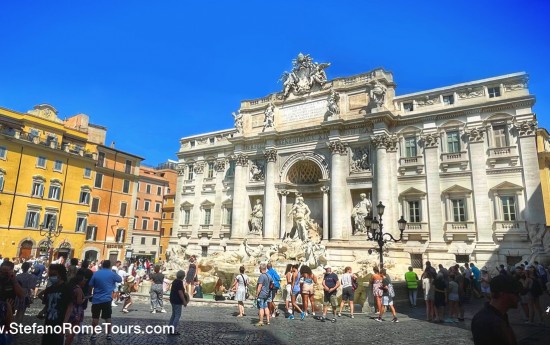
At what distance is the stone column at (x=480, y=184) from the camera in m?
20.6

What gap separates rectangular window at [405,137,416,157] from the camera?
A: 2380 cm

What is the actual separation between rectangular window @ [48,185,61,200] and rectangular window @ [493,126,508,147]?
117ft

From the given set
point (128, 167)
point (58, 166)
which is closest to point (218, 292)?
point (58, 166)

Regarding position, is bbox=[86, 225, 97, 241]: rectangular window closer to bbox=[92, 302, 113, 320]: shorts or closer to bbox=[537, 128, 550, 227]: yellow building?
bbox=[92, 302, 113, 320]: shorts

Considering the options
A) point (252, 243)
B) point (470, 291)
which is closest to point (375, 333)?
point (470, 291)

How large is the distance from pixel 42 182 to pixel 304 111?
24189mm

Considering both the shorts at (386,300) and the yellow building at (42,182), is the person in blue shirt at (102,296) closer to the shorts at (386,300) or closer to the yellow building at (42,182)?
the shorts at (386,300)

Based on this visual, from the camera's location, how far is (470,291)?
1684cm

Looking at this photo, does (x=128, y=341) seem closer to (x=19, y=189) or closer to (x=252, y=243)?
(x=252, y=243)

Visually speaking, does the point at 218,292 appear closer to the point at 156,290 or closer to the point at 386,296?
the point at 156,290

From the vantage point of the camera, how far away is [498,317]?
2.94 metres

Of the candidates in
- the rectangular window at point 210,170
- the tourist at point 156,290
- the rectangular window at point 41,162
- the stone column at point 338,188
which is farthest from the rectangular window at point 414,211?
the rectangular window at point 41,162

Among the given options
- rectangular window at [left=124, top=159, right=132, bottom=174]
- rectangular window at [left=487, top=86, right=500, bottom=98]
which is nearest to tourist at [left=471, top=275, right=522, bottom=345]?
rectangular window at [left=487, top=86, right=500, bottom=98]

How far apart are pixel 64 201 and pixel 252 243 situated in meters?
19.5
